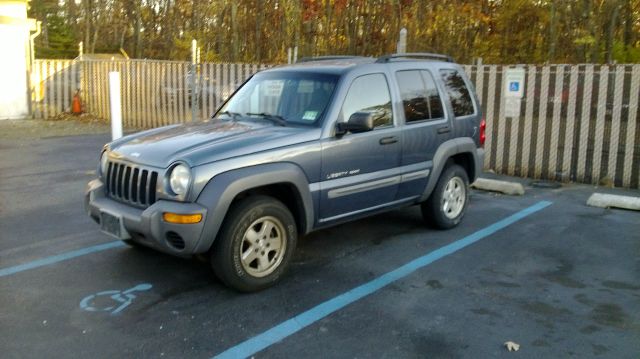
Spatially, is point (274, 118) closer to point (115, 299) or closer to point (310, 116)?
point (310, 116)

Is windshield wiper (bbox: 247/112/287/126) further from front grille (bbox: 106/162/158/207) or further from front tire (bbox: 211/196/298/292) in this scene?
front grille (bbox: 106/162/158/207)

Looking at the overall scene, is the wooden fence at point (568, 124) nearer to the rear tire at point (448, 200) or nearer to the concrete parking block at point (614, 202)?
the concrete parking block at point (614, 202)

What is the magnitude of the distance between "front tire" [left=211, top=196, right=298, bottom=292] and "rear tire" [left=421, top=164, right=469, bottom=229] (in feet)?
6.95

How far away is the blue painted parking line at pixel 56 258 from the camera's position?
529 cm

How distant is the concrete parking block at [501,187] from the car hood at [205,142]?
4.55 metres

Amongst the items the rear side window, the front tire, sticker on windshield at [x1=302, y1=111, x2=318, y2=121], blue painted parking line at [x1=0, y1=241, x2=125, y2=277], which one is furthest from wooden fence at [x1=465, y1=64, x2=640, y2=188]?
blue painted parking line at [x1=0, y1=241, x2=125, y2=277]

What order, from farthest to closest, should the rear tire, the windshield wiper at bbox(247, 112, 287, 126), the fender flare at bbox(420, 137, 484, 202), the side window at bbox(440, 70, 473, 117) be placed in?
1. the side window at bbox(440, 70, 473, 117)
2. the rear tire
3. the fender flare at bbox(420, 137, 484, 202)
4. the windshield wiper at bbox(247, 112, 287, 126)

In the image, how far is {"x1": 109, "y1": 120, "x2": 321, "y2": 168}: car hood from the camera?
15.0 ft

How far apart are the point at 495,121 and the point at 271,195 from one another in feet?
21.2

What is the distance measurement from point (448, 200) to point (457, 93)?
4.02ft

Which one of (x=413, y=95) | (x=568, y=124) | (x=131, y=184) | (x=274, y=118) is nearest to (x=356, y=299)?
(x=274, y=118)

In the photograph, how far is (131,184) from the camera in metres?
4.79

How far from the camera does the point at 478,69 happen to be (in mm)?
10422

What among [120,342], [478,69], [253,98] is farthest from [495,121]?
[120,342]
